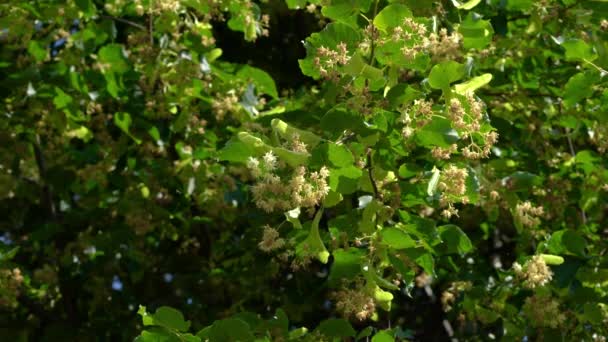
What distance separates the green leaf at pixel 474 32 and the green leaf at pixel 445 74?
0.33 m

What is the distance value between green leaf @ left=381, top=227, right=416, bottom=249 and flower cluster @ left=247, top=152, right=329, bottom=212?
1.02ft

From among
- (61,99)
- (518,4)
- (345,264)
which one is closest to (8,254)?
(61,99)

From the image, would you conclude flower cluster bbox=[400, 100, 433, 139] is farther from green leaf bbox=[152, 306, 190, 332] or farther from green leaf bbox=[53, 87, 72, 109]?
green leaf bbox=[53, 87, 72, 109]

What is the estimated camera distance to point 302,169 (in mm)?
2836

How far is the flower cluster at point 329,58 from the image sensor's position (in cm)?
299

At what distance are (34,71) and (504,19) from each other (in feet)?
7.79

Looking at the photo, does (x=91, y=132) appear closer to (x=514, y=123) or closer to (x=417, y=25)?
(x=514, y=123)

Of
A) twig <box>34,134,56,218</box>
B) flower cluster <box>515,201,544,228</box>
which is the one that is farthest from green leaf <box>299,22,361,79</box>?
twig <box>34,134,56,218</box>

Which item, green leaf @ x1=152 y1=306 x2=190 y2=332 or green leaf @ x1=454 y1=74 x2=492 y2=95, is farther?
green leaf @ x1=454 y1=74 x2=492 y2=95

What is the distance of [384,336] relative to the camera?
3.23 m

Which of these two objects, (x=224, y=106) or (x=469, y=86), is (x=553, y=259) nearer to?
(x=469, y=86)

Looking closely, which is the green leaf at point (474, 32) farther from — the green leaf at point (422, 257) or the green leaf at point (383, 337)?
the green leaf at point (383, 337)

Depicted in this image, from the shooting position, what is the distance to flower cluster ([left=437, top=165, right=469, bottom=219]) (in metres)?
3.09

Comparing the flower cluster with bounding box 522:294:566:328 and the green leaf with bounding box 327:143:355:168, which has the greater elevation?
the green leaf with bounding box 327:143:355:168
